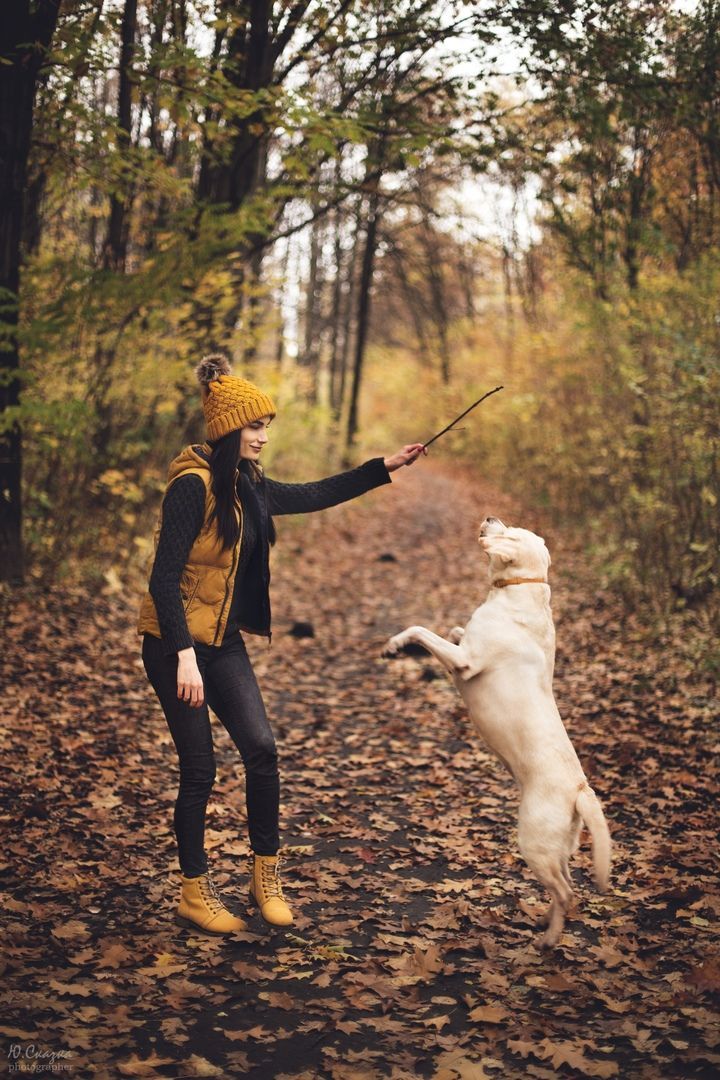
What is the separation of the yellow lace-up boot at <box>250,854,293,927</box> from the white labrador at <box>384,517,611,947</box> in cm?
112

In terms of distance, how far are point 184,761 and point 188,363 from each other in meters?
6.47

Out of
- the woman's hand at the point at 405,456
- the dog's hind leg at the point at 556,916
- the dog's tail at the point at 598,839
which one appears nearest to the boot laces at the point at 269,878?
the dog's hind leg at the point at 556,916

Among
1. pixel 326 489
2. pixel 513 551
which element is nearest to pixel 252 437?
pixel 326 489

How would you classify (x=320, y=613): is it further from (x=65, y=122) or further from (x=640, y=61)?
(x=640, y=61)

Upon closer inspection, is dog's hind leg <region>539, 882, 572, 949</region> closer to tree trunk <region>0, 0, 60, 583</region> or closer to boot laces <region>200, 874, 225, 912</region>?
boot laces <region>200, 874, 225, 912</region>

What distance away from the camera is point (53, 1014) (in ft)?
10.3

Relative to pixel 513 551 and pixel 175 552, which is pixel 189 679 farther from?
pixel 513 551

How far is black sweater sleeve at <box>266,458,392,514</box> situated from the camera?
13.7ft

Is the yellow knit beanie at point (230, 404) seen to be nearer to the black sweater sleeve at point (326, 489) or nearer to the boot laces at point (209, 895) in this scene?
the black sweater sleeve at point (326, 489)

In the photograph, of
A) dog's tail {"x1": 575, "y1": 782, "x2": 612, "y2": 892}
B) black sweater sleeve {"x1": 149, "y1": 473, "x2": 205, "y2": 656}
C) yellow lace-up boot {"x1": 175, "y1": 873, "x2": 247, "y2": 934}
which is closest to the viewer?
dog's tail {"x1": 575, "y1": 782, "x2": 612, "y2": 892}

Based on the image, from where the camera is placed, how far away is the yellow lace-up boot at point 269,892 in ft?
12.8

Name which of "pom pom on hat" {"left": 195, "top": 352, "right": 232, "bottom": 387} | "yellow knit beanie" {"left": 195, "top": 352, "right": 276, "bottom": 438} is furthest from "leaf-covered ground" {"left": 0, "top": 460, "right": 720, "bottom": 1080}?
"pom pom on hat" {"left": 195, "top": 352, "right": 232, "bottom": 387}

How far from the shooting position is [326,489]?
168 inches

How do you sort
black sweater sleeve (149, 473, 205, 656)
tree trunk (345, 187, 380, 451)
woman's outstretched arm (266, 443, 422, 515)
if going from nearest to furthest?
black sweater sleeve (149, 473, 205, 656) < woman's outstretched arm (266, 443, 422, 515) < tree trunk (345, 187, 380, 451)
